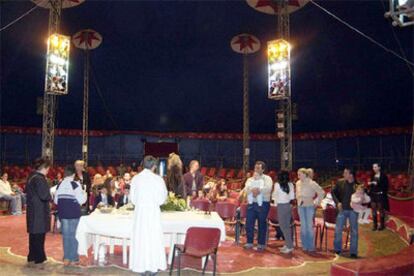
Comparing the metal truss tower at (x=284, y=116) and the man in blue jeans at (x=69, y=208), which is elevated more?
the metal truss tower at (x=284, y=116)

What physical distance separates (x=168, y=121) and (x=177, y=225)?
17.4 metres

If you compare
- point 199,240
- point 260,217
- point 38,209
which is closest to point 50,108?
point 38,209

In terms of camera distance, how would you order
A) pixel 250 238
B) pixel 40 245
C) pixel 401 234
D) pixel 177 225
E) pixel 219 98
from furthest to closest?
pixel 219 98
pixel 401 234
pixel 250 238
pixel 40 245
pixel 177 225

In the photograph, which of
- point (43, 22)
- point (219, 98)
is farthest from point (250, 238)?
point (219, 98)

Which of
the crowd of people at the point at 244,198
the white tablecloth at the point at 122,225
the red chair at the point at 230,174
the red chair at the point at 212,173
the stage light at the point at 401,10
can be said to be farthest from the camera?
the red chair at the point at 212,173

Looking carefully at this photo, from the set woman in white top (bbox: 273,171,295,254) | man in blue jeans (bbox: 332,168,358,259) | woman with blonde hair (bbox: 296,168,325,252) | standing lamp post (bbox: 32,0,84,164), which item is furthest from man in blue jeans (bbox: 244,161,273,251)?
standing lamp post (bbox: 32,0,84,164)

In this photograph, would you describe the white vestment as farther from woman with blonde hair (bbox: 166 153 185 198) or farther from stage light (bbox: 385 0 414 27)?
stage light (bbox: 385 0 414 27)

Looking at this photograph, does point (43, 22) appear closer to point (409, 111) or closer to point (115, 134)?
point (115, 134)

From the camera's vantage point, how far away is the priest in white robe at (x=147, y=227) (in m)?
4.89

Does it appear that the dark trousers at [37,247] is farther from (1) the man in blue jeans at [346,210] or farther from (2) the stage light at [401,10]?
(2) the stage light at [401,10]

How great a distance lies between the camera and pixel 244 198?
8172 mm

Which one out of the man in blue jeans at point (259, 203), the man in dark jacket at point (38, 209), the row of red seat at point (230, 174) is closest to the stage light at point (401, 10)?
the man in blue jeans at point (259, 203)

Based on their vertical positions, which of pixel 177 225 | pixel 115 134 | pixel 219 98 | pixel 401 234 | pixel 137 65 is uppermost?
pixel 137 65

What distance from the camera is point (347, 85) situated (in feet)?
63.8
